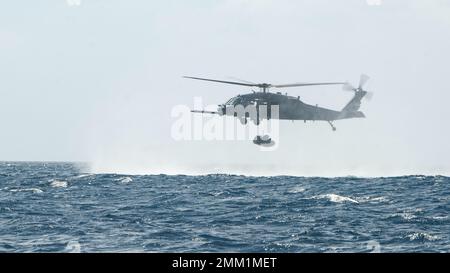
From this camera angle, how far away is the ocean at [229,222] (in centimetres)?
2441

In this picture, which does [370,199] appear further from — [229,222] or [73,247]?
[73,247]

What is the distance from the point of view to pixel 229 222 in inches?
1228

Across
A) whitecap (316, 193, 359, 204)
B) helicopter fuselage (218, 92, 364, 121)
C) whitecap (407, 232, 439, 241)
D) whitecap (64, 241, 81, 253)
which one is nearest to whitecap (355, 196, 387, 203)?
whitecap (316, 193, 359, 204)

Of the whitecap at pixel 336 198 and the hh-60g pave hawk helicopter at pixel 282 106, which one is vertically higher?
the hh-60g pave hawk helicopter at pixel 282 106

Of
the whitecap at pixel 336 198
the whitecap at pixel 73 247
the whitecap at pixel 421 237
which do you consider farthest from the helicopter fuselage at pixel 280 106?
the whitecap at pixel 73 247

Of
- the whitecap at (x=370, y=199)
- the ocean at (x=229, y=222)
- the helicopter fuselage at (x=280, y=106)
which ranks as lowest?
the ocean at (x=229, y=222)

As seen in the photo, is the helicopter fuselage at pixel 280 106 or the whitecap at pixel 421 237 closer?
the whitecap at pixel 421 237

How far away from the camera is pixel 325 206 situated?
38.2m

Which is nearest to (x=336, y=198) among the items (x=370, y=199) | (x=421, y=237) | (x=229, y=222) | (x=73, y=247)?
(x=370, y=199)

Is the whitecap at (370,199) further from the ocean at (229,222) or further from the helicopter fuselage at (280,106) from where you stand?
the helicopter fuselage at (280,106)

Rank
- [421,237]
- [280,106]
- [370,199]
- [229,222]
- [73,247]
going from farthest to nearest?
1. [280,106]
2. [370,199]
3. [229,222]
4. [421,237]
5. [73,247]

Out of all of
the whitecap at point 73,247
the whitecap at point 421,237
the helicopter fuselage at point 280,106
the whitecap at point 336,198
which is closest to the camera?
the whitecap at point 73,247
